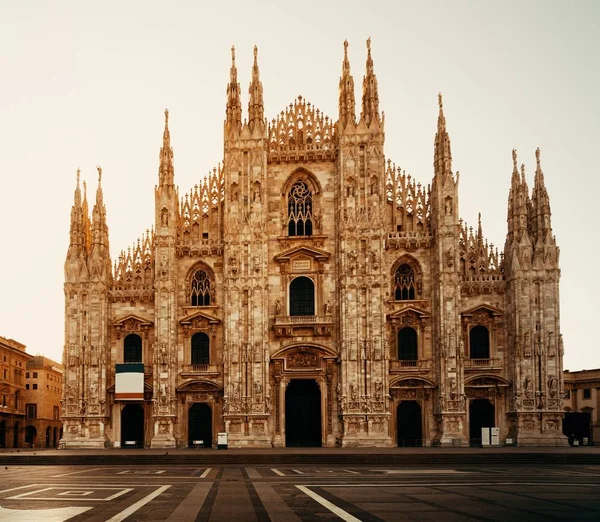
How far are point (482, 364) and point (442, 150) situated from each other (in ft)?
47.8

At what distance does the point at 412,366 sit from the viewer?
Result: 53.8m

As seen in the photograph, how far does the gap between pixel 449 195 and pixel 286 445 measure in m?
19.9

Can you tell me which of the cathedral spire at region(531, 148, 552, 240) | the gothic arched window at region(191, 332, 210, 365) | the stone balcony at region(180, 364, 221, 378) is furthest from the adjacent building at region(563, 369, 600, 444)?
the gothic arched window at region(191, 332, 210, 365)

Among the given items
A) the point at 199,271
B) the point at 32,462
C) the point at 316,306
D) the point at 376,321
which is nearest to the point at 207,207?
the point at 199,271

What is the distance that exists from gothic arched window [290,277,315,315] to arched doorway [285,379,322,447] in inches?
185

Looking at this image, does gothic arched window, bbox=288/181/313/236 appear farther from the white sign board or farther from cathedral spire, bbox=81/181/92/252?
the white sign board

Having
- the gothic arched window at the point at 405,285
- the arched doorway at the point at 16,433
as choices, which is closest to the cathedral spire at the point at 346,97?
the gothic arched window at the point at 405,285

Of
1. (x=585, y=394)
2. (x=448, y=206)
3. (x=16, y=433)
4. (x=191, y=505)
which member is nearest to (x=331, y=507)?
(x=191, y=505)

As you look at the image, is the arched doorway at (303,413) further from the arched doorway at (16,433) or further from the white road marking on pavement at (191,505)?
the arched doorway at (16,433)

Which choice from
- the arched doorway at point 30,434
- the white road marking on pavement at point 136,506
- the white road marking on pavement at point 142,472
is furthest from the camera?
the arched doorway at point 30,434

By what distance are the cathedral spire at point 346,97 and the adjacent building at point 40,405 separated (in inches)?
2100

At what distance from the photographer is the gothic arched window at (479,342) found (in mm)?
54250

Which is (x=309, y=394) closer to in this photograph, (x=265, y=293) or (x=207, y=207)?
(x=265, y=293)

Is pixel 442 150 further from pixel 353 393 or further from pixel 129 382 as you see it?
pixel 129 382
